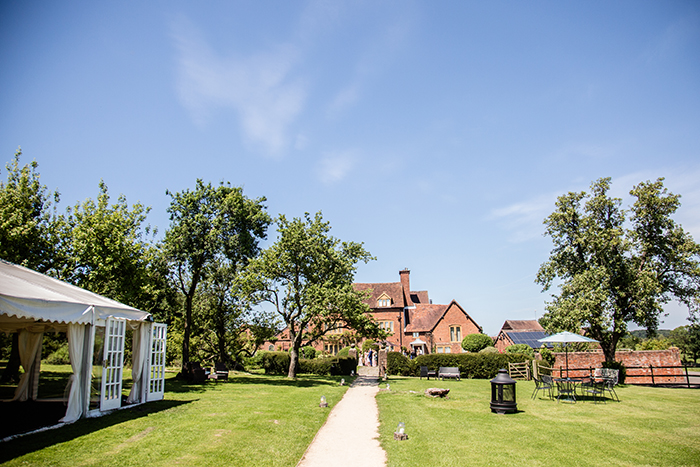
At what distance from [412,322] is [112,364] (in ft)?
138

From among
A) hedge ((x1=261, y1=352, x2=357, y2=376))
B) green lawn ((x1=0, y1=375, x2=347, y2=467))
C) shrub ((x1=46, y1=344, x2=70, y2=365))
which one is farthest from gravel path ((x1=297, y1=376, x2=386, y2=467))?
shrub ((x1=46, y1=344, x2=70, y2=365))

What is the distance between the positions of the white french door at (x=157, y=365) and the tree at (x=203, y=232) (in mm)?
9093

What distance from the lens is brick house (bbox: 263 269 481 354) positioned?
46125 millimetres

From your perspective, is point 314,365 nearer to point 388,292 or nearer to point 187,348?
point 187,348

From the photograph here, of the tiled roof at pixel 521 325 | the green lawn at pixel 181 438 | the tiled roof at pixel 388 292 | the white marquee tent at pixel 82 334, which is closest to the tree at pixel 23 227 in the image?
the white marquee tent at pixel 82 334

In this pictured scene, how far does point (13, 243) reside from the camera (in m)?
18.8

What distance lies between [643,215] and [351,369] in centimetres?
2362

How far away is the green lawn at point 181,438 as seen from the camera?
762 centimetres

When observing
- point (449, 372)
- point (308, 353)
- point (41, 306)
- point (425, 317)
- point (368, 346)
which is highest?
point (41, 306)

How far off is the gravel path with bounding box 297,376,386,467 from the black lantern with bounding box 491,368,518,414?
12.8ft

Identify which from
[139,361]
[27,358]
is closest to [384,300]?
[139,361]

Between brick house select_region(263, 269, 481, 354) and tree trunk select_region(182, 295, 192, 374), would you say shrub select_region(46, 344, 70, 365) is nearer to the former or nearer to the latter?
tree trunk select_region(182, 295, 192, 374)

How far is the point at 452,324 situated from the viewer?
46500mm

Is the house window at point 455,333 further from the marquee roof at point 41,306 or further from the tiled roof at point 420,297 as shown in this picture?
the marquee roof at point 41,306
